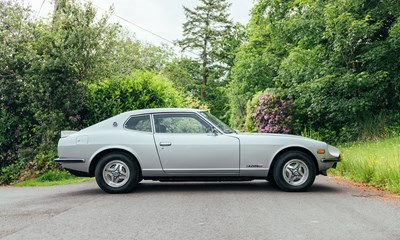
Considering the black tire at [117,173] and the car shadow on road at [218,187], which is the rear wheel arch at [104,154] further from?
the car shadow on road at [218,187]

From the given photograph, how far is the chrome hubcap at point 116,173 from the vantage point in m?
7.79

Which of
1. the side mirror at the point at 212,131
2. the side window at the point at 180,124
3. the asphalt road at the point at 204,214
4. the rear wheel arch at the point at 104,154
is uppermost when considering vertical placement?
the side window at the point at 180,124

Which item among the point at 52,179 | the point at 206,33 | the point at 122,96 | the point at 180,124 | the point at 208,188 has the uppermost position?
the point at 206,33

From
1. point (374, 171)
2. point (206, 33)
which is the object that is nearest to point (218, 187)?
point (374, 171)

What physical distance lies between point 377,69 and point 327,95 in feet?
7.54

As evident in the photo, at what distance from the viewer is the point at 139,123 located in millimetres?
8109

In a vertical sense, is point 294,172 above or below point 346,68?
below

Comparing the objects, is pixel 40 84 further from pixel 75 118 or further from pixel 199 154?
pixel 199 154

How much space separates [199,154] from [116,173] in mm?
1535

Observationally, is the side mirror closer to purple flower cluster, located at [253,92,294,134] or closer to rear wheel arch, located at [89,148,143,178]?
rear wheel arch, located at [89,148,143,178]

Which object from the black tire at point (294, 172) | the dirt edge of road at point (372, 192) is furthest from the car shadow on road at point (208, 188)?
the dirt edge of road at point (372, 192)

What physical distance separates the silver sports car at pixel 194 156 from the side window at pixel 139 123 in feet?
0.38

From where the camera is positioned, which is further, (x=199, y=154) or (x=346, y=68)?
(x=346, y=68)

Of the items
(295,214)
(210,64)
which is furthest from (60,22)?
(210,64)
